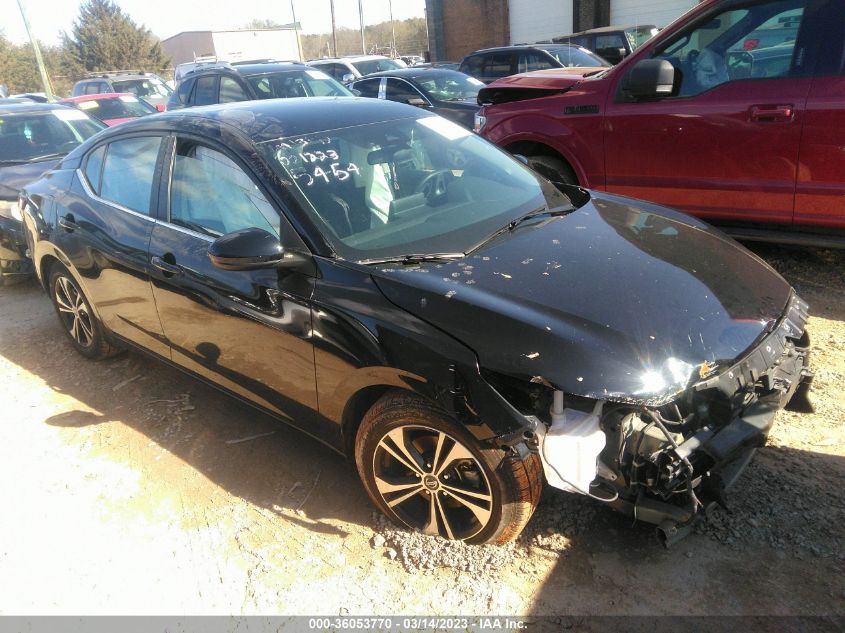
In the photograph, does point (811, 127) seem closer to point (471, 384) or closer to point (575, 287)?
point (575, 287)

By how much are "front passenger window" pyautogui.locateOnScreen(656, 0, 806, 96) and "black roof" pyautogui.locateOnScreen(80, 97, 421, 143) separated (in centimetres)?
243

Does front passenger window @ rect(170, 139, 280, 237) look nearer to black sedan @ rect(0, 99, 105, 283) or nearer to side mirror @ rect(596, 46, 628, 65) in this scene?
black sedan @ rect(0, 99, 105, 283)

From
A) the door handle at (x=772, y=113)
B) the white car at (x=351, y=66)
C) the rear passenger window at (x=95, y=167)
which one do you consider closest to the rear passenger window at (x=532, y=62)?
the white car at (x=351, y=66)

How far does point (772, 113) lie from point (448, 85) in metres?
6.92

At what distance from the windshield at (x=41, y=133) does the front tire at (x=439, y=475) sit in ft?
21.1

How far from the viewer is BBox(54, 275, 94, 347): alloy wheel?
4.54 m

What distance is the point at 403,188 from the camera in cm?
320

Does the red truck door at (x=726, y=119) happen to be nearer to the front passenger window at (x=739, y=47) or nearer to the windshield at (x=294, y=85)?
the front passenger window at (x=739, y=47)

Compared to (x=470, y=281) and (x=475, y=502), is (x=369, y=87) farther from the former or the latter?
(x=475, y=502)

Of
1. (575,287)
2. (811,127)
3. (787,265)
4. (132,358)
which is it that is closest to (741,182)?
(811,127)

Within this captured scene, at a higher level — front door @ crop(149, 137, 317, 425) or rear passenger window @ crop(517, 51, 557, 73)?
rear passenger window @ crop(517, 51, 557, 73)

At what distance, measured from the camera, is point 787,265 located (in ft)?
16.7

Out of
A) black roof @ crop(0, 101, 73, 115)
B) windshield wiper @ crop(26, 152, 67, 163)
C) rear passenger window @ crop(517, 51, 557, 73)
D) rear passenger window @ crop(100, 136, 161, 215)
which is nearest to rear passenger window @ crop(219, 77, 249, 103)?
black roof @ crop(0, 101, 73, 115)

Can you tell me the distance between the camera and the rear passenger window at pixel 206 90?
9742 mm
